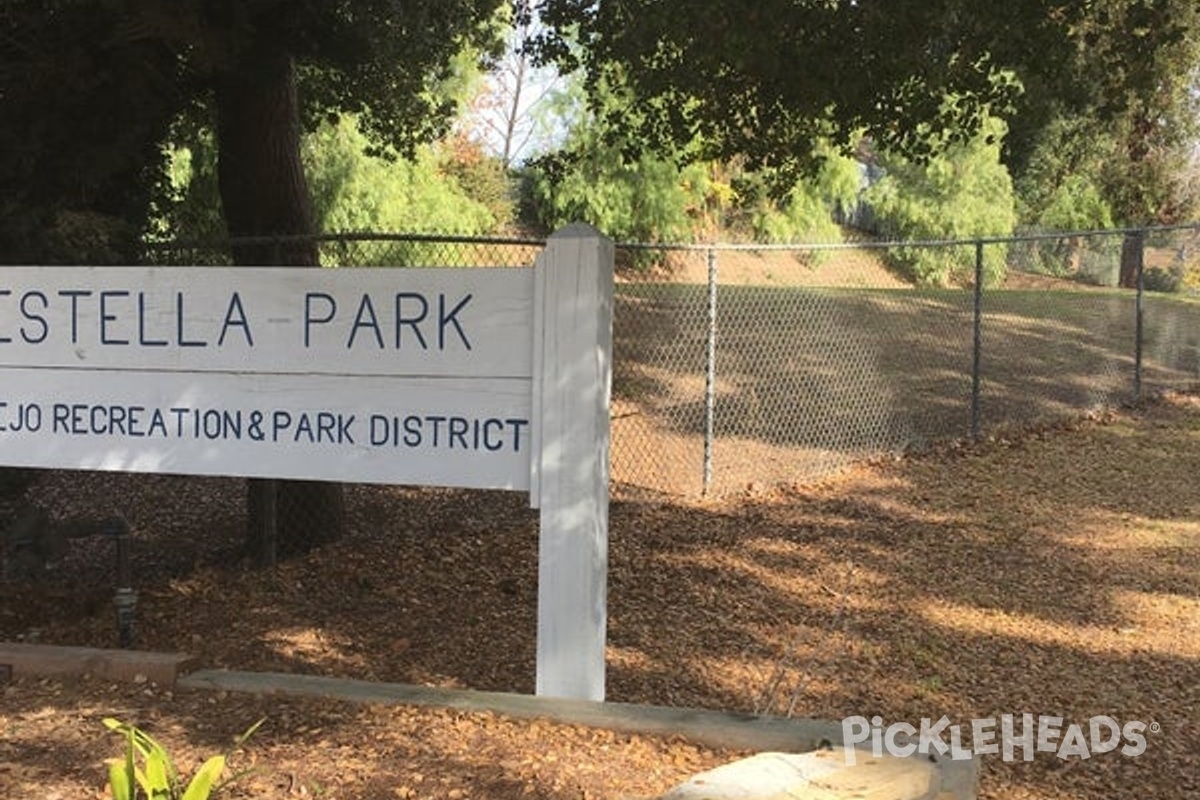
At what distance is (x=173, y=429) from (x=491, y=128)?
38393 millimetres

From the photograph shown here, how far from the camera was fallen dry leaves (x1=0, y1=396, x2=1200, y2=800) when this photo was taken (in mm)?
3270

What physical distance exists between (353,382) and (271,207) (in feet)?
10.2

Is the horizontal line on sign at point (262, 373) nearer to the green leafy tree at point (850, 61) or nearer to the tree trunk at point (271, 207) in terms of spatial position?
the green leafy tree at point (850, 61)

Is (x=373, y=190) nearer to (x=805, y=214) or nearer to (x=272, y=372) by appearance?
(x=805, y=214)

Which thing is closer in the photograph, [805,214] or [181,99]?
[181,99]

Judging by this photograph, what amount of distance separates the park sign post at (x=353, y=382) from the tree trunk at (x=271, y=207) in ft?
7.32

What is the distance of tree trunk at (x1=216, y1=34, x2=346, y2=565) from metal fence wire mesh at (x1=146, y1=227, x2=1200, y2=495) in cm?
30

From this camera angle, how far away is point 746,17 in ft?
15.9

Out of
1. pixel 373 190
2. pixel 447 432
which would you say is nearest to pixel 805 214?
pixel 373 190

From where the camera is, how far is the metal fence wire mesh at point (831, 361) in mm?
9039

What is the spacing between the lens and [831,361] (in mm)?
14047

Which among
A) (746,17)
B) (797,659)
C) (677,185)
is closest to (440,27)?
(746,17)

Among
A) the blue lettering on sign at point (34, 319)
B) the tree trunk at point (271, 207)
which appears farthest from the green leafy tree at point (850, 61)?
the blue lettering on sign at point (34, 319)

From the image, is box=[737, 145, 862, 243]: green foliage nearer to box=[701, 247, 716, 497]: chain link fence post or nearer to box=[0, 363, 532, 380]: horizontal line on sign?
box=[701, 247, 716, 497]: chain link fence post
